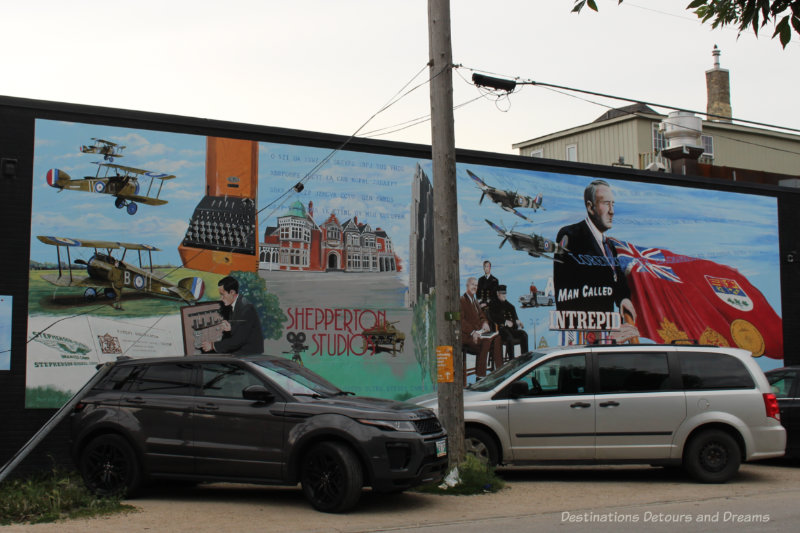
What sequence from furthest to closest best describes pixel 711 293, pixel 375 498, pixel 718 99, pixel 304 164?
pixel 718 99
pixel 711 293
pixel 304 164
pixel 375 498

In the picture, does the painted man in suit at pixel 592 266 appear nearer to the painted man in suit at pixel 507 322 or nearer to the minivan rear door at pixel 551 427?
the painted man in suit at pixel 507 322

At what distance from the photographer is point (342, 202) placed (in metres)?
14.7

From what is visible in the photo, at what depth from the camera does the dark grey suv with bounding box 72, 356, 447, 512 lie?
8.86 meters

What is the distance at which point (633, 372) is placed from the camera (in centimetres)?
1157

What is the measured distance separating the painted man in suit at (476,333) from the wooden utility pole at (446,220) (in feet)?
14.8

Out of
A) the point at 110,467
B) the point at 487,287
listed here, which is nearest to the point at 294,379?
the point at 110,467

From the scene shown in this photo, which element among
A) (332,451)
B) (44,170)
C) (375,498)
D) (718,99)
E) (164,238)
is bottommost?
(375,498)

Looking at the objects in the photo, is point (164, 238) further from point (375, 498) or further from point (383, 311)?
→ point (375, 498)

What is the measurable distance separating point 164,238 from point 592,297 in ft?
29.1

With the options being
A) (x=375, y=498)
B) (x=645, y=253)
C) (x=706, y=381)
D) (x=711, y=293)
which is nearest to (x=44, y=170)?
(x=375, y=498)

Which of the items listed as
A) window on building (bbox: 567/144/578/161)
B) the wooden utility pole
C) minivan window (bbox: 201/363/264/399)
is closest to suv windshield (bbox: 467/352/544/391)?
the wooden utility pole

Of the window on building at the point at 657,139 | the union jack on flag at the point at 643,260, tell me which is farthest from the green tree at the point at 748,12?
the window on building at the point at 657,139

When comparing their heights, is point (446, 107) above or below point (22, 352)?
above

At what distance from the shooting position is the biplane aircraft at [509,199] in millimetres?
16297
